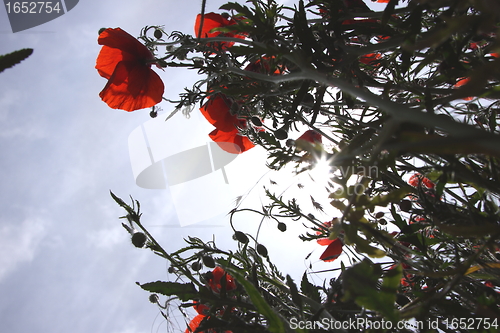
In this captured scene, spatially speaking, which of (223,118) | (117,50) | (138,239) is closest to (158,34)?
(117,50)

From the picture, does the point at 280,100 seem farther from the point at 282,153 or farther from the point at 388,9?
the point at 388,9

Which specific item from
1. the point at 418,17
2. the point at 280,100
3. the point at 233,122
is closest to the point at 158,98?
the point at 233,122

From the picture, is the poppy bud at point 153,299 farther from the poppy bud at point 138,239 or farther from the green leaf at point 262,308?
the green leaf at point 262,308

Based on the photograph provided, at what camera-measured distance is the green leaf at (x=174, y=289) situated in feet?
2.13

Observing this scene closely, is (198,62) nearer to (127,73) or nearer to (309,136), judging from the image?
(127,73)

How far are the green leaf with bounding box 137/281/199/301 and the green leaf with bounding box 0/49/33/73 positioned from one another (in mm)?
554

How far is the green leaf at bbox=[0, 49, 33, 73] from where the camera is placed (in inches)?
8.6

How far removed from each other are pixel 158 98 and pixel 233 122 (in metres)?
0.29

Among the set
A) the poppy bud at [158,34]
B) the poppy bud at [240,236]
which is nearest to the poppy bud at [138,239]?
the poppy bud at [240,236]

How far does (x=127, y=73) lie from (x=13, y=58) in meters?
0.84

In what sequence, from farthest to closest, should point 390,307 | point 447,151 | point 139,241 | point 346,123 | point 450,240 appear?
point 346,123, point 450,240, point 139,241, point 390,307, point 447,151

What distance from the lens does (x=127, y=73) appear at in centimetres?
98

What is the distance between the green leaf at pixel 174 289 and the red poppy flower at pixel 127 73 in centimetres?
64

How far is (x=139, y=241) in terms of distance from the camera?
670 mm
